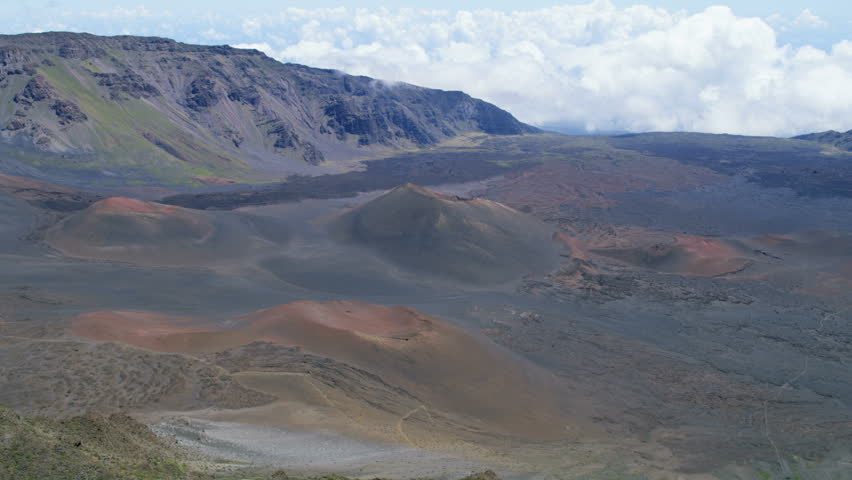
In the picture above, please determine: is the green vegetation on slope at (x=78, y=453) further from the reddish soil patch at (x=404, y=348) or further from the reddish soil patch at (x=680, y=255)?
the reddish soil patch at (x=680, y=255)

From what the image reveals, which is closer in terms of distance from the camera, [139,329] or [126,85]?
[139,329]

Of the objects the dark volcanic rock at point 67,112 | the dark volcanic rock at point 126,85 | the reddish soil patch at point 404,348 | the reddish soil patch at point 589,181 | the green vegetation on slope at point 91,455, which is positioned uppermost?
the dark volcanic rock at point 126,85

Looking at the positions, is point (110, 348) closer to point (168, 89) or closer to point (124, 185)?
point (124, 185)

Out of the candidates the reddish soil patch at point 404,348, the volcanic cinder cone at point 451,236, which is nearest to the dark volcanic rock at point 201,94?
the volcanic cinder cone at point 451,236

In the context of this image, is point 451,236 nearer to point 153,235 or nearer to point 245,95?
point 153,235

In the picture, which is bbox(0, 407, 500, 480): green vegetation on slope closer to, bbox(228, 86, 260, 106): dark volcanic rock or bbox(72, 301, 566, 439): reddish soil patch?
bbox(72, 301, 566, 439): reddish soil patch

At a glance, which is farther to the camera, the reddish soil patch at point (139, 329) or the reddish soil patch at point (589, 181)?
the reddish soil patch at point (589, 181)

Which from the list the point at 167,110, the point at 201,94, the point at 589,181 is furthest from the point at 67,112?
the point at 589,181

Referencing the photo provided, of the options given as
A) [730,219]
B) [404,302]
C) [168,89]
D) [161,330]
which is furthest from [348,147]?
[161,330]

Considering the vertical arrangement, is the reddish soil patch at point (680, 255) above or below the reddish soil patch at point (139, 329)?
above
